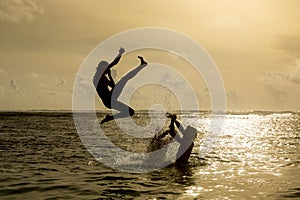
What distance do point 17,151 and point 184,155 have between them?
12860 mm

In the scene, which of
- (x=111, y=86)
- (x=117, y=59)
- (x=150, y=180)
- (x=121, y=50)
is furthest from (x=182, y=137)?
(x=121, y=50)

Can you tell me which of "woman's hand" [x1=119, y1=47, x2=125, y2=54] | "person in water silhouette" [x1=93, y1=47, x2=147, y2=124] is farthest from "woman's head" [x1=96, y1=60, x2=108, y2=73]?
"woman's hand" [x1=119, y1=47, x2=125, y2=54]

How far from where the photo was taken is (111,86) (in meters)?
16.1

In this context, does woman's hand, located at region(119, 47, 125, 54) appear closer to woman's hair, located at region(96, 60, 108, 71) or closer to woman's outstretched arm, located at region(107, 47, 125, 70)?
woman's outstretched arm, located at region(107, 47, 125, 70)

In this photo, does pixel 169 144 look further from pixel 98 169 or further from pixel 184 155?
pixel 98 169

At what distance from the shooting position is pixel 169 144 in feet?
68.0

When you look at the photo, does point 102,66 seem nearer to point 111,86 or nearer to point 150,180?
point 111,86

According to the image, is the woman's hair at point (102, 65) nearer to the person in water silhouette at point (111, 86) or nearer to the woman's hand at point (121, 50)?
the person in water silhouette at point (111, 86)

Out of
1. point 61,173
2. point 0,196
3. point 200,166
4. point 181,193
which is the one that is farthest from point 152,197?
point 200,166

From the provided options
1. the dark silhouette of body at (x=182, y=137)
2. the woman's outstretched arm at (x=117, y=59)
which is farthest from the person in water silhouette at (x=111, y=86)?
the dark silhouette of body at (x=182, y=137)

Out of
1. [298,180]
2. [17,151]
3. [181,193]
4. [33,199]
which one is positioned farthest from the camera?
[17,151]

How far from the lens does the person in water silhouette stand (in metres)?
15.8

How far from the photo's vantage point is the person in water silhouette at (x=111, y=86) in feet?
51.8

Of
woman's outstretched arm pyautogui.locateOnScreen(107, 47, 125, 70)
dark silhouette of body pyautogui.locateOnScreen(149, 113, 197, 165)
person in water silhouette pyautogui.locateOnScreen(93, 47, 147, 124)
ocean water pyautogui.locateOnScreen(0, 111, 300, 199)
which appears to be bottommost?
ocean water pyautogui.locateOnScreen(0, 111, 300, 199)
